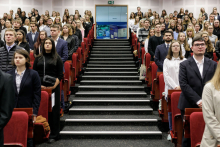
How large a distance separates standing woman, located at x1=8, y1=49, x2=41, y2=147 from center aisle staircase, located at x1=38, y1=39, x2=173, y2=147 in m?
0.77

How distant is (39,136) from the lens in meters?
1.79

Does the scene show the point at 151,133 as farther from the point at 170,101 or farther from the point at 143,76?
the point at 143,76

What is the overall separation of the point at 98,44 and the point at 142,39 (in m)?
1.68

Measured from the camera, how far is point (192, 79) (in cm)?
173

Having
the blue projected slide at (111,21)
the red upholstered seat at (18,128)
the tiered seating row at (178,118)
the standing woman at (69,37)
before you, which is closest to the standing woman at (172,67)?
the tiered seating row at (178,118)

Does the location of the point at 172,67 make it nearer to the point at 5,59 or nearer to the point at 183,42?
the point at 183,42

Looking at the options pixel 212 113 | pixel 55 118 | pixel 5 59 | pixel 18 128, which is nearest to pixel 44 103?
pixel 55 118

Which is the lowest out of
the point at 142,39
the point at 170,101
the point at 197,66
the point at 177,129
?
the point at 177,129

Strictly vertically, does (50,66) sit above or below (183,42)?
below

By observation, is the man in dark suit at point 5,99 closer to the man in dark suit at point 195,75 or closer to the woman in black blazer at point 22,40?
the man in dark suit at point 195,75

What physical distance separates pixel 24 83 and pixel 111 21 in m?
7.44

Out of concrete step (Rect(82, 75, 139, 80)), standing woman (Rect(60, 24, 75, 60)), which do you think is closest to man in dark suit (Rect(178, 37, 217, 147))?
concrete step (Rect(82, 75, 139, 80))

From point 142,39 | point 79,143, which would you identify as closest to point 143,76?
point 142,39

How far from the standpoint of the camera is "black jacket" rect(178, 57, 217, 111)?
1.70 m
